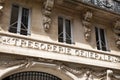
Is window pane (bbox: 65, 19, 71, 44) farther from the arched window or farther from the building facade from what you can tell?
the arched window

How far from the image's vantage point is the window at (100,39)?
8234mm

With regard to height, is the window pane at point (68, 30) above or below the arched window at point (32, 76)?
above

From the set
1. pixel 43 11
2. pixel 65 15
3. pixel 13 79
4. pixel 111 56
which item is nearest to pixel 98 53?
pixel 111 56

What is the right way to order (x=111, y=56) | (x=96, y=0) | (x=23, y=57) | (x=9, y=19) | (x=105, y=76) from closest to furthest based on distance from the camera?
(x=23, y=57)
(x=9, y=19)
(x=105, y=76)
(x=111, y=56)
(x=96, y=0)

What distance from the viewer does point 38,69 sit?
673 cm

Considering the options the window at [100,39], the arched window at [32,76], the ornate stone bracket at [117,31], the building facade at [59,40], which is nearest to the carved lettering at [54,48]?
the building facade at [59,40]

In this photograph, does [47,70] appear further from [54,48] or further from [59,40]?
[59,40]

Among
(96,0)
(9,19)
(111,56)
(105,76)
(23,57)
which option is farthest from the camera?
(96,0)

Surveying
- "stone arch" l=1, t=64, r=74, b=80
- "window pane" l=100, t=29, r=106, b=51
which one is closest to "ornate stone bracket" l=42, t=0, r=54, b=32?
"stone arch" l=1, t=64, r=74, b=80

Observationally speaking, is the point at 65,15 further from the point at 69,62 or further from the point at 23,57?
the point at 23,57

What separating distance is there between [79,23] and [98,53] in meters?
1.33

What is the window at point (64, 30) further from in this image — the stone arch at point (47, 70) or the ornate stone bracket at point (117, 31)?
the ornate stone bracket at point (117, 31)

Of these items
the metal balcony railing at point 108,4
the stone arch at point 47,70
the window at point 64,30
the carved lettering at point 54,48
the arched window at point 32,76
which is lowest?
the arched window at point 32,76

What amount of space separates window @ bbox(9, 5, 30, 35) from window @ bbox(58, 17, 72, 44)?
118 centimetres
